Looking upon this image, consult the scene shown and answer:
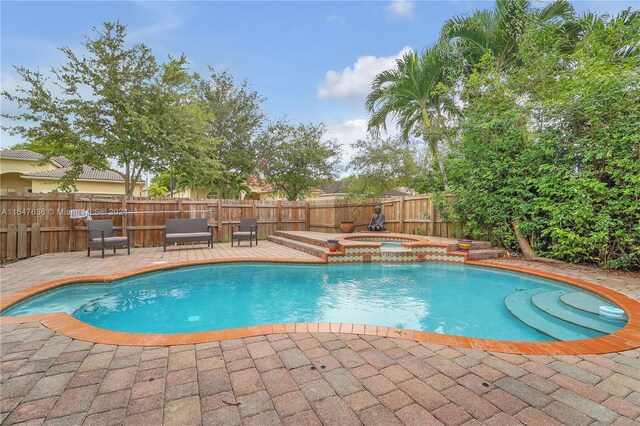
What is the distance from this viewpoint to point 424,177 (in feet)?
44.0

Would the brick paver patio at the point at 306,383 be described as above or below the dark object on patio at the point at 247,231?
below

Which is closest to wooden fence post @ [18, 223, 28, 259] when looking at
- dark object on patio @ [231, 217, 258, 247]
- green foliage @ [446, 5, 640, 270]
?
dark object on patio @ [231, 217, 258, 247]

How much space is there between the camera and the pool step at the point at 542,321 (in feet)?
10.3

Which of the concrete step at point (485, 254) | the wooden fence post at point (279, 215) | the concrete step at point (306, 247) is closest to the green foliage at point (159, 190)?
the wooden fence post at point (279, 215)

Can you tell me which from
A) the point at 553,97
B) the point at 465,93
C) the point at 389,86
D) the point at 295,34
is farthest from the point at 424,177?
the point at 295,34

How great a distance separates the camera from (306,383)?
6.36 ft

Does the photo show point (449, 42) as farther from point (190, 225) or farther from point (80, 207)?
point (80, 207)

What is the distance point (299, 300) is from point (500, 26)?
405 inches

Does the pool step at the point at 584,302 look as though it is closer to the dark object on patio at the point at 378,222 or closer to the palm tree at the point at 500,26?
the palm tree at the point at 500,26

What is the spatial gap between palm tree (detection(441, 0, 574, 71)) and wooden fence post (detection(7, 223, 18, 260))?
13.3 m

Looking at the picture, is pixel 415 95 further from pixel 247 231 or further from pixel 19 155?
pixel 19 155

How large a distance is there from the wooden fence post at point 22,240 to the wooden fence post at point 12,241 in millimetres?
55

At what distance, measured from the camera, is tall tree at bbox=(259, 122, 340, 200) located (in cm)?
1678

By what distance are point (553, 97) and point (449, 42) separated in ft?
14.5
